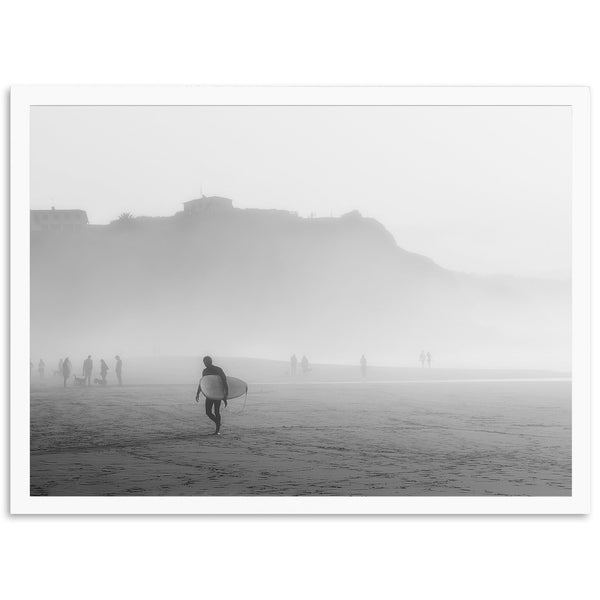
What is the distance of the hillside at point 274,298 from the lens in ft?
26.5

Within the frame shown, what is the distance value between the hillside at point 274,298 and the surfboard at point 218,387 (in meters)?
0.28

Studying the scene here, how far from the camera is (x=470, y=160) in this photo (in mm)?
8172

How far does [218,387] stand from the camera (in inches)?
325

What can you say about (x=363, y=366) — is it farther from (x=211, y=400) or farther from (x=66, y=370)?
(x=66, y=370)
